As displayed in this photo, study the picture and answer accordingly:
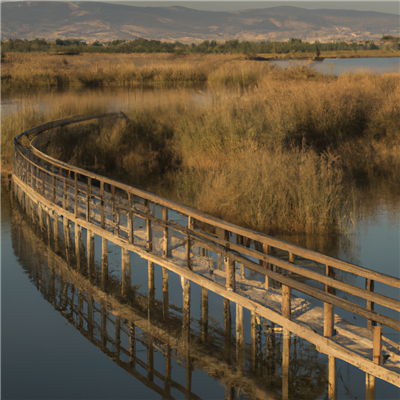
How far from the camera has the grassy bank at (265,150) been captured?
38.8ft

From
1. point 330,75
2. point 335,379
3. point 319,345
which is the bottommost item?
point 335,379

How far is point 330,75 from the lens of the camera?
26453mm

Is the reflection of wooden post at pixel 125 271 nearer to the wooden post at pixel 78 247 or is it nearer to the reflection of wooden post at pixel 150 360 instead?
the wooden post at pixel 78 247

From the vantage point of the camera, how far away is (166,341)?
823 cm

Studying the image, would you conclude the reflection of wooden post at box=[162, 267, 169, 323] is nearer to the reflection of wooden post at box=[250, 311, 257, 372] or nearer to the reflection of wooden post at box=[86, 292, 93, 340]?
the reflection of wooden post at box=[86, 292, 93, 340]

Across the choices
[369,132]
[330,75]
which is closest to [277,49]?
[330,75]

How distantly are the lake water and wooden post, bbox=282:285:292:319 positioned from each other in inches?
36.9

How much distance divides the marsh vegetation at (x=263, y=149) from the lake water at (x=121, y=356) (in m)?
1.14

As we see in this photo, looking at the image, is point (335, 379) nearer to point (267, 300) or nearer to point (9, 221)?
point (267, 300)

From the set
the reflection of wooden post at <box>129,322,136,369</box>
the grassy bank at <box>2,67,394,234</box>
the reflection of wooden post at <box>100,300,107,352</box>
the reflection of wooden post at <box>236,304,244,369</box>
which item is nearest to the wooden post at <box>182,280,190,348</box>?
the reflection of wooden post at <box>129,322,136,369</box>

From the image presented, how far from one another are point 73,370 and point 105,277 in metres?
2.76

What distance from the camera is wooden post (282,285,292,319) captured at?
6.55 metres

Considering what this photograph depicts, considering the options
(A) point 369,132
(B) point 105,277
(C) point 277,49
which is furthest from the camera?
(C) point 277,49

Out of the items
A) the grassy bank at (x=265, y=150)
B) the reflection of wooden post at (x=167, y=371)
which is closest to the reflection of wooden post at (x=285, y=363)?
the reflection of wooden post at (x=167, y=371)
